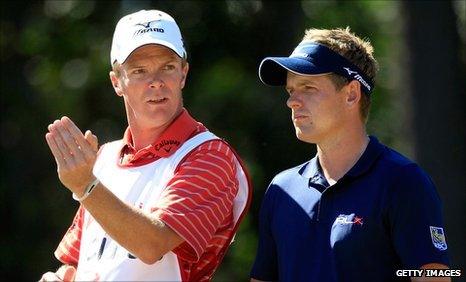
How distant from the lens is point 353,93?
455 cm

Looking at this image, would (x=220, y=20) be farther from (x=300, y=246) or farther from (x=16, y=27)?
(x=300, y=246)

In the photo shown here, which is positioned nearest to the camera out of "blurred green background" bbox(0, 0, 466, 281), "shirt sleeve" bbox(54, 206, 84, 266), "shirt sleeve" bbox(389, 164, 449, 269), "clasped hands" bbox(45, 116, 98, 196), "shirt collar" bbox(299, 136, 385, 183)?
"clasped hands" bbox(45, 116, 98, 196)

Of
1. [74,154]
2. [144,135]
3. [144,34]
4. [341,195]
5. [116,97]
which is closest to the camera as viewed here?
[74,154]

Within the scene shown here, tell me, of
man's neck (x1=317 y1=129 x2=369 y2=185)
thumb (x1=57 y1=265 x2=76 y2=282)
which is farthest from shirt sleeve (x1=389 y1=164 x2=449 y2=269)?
thumb (x1=57 y1=265 x2=76 y2=282)

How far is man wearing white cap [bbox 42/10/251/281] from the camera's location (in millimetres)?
4094

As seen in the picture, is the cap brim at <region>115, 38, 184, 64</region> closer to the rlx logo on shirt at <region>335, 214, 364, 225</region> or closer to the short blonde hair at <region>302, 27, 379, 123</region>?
the short blonde hair at <region>302, 27, 379, 123</region>

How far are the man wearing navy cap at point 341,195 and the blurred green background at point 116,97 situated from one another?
191 inches

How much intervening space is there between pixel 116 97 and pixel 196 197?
689cm

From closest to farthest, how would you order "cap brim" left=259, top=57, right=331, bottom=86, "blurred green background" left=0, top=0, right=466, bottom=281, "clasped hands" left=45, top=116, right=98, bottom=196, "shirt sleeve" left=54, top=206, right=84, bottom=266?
"clasped hands" left=45, top=116, right=98, bottom=196
"cap brim" left=259, top=57, right=331, bottom=86
"shirt sleeve" left=54, top=206, right=84, bottom=266
"blurred green background" left=0, top=0, right=466, bottom=281

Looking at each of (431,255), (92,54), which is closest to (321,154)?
(431,255)

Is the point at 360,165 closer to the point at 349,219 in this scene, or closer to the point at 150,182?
the point at 349,219

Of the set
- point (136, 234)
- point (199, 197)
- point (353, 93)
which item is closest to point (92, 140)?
point (136, 234)

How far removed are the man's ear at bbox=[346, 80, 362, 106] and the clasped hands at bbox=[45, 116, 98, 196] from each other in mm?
1020

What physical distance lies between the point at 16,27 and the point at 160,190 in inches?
297
